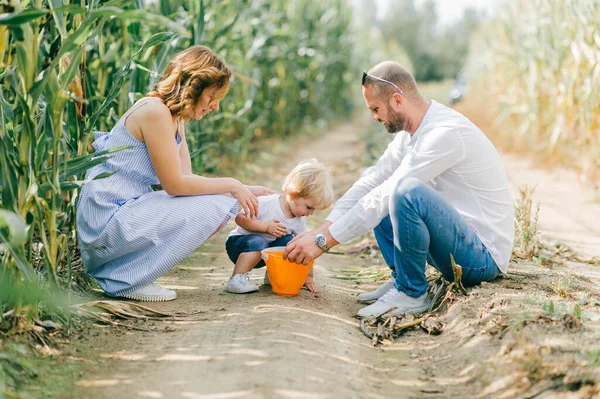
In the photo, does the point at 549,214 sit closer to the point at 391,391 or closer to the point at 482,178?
the point at 482,178

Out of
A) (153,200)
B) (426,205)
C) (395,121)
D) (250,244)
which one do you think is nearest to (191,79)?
(153,200)

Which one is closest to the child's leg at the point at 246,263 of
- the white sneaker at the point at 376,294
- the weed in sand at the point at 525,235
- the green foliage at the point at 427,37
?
the white sneaker at the point at 376,294

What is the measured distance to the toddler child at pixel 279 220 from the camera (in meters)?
3.09

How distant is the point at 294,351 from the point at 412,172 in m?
0.98

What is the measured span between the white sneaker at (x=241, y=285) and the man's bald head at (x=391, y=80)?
1019 mm

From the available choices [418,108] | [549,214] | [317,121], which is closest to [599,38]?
[549,214]

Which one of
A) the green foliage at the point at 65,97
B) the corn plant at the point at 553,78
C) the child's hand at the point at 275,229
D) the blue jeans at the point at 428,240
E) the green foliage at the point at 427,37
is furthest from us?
the green foliage at the point at 427,37

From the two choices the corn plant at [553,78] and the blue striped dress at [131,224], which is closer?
the blue striped dress at [131,224]

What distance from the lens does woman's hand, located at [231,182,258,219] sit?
311 cm

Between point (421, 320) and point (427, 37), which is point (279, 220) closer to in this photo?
point (421, 320)

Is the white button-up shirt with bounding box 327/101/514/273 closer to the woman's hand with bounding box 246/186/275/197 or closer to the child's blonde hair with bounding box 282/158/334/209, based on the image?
the child's blonde hair with bounding box 282/158/334/209

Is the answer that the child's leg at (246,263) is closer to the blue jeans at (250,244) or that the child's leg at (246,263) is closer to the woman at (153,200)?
the blue jeans at (250,244)

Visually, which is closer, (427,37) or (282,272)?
(282,272)

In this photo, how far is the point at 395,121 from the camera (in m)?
3.09
